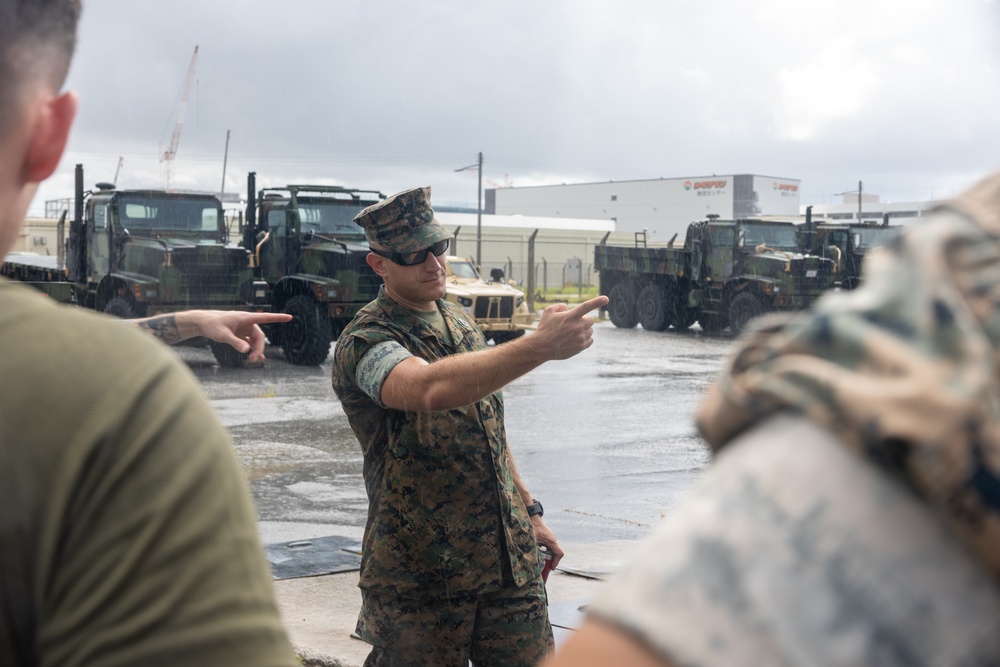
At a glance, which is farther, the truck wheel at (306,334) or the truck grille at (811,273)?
the truck grille at (811,273)

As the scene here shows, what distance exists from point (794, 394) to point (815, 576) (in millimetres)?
110

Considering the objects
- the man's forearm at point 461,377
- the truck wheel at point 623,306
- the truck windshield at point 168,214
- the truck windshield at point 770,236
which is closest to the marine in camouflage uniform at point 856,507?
the man's forearm at point 461,377

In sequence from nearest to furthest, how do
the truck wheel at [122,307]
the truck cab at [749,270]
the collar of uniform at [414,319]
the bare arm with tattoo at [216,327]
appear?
the bare arm with tattoo at [216,327], the collar of uniform at [414,319], the truck wheel at [122,307], the truck cab at [749,270]

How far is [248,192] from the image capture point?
17.8 metres

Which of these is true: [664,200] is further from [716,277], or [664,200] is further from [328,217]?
[328,217]

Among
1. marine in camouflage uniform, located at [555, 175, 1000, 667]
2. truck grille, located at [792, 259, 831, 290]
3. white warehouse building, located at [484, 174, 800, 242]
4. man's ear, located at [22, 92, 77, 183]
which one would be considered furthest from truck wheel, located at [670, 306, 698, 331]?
white warehouse building, located at [484, 174, 800, 242]

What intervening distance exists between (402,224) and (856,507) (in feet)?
9.44

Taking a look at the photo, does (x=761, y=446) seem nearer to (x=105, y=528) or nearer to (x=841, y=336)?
(x=841, y=336)

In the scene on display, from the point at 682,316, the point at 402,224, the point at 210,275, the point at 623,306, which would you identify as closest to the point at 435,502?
the point at 402,224

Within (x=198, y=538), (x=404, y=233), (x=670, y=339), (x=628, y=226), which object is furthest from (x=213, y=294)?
(x=628, y=226)

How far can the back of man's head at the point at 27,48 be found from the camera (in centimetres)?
100

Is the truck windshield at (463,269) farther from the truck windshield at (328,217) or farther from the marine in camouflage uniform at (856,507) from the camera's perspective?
the marine in camouflage uniform at (856,507)

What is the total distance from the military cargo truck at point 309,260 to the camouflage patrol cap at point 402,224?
1280 cm

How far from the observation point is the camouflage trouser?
310 centimetres
